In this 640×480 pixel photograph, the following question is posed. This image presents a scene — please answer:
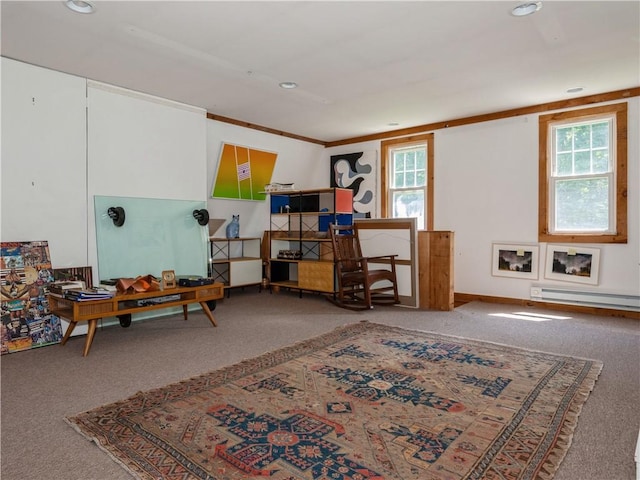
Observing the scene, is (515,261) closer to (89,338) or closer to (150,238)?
(150,238)

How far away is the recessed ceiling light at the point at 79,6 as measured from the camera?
3.00 meters

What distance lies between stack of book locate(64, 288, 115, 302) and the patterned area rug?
1.25m

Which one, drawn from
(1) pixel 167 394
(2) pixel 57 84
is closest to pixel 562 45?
(1) pixel 167 394

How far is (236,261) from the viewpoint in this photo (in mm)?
6406

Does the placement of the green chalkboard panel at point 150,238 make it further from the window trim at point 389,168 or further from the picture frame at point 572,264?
the picture frame at point 572,264

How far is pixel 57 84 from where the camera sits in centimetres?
426

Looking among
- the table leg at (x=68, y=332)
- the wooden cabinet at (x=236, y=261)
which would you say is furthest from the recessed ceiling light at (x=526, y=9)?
the wooden cabinet at (x=236, y=261)

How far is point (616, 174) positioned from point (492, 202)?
4.90ft

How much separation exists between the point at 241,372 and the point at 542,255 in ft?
14.5

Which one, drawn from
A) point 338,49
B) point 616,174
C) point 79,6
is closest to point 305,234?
point 338,49

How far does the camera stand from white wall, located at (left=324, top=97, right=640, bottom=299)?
204 inches

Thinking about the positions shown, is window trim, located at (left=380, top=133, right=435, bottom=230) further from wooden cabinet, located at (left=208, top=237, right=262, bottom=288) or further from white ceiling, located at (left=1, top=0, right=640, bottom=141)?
wooden cabinet, located at (left=208, top=237, right=262, bottom=288)

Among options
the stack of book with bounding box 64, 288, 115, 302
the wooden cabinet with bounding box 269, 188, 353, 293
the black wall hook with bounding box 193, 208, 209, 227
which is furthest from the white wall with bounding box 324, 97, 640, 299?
the stack of book with bounding box 64, 288, 115, 302

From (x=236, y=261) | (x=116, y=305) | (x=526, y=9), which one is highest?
(x=526, y=9)
